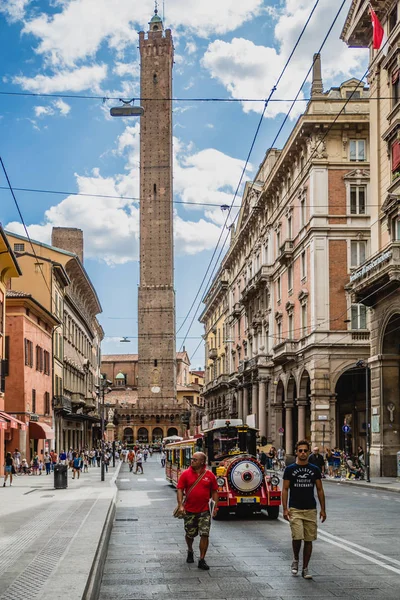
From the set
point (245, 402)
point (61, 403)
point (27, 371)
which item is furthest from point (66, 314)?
point (27, 371)

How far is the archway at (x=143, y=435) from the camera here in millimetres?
130587

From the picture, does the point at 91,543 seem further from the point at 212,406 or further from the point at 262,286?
the point at 212,406

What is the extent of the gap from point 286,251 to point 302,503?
4295 cm

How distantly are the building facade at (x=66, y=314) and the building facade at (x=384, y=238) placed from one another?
76.1ft

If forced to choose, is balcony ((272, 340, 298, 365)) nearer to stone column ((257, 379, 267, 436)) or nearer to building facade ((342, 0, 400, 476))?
stone column ((257, 379, 267, 436))

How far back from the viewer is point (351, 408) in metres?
48.9

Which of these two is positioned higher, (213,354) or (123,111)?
(123,111)

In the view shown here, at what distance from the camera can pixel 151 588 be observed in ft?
31.1

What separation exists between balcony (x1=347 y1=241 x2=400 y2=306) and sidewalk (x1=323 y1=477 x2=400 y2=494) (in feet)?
23.8

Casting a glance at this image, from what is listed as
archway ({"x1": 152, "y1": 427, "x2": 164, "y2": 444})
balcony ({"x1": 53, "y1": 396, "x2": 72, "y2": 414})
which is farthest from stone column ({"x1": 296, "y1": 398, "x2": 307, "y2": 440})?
archway ({"x1": 152, "y1": 427, "x2": 164, "y2": 444})

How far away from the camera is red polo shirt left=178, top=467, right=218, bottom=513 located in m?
11.2

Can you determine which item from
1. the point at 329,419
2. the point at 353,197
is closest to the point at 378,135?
the point at 353,197

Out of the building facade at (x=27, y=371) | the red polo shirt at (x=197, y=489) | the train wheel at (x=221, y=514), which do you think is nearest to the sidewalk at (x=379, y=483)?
the train wheel at (x=221, y=514)

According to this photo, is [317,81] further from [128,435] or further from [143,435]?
[128,435]
